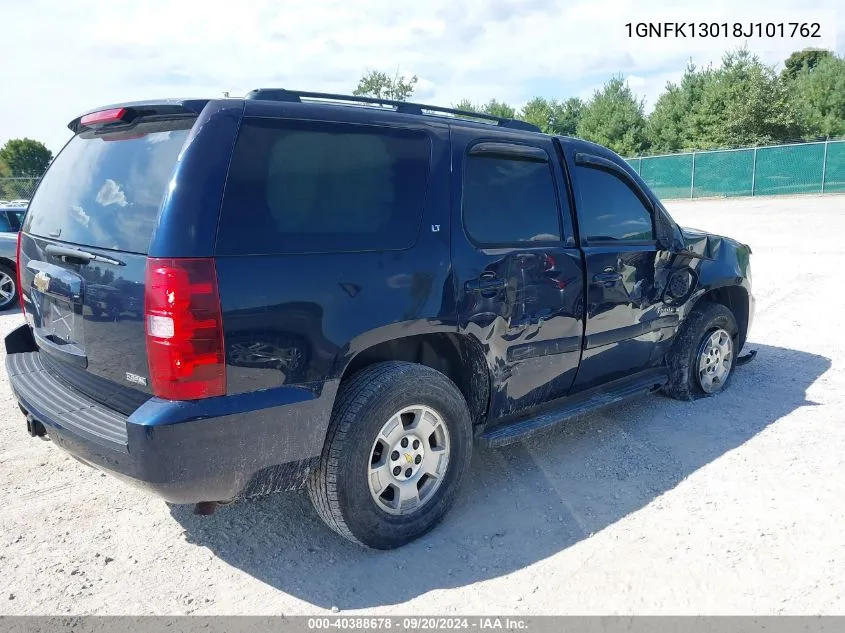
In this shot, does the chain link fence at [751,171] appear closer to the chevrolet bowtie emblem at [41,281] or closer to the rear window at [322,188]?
the rear window at [322,188]

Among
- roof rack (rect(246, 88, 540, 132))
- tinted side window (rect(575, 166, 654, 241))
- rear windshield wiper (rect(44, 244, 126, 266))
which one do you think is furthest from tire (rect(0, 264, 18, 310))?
→ tinted side window (rect(575, 166, 654, 241))

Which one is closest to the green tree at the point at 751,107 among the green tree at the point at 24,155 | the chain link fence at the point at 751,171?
the chain link fence at the point at 751,171

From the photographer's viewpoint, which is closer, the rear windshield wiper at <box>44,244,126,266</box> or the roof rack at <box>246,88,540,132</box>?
the rear windshield wiper at <box>44,244,126,266</box>

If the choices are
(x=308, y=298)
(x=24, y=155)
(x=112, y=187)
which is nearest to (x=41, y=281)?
(x=112, y=187)

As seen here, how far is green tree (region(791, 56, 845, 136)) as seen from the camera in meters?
34.9

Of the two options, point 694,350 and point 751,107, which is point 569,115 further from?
point 694,350

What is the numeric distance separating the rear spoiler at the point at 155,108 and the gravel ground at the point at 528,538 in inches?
77.5

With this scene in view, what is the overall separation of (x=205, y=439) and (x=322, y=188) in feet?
3.68

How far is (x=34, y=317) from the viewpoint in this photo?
3262 mm

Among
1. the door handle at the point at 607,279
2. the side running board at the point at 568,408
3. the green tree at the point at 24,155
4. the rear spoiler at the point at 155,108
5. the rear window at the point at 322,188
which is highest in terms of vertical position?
the green tree at the point at 24,155

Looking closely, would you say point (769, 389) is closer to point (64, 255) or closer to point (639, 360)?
point (639, 360)

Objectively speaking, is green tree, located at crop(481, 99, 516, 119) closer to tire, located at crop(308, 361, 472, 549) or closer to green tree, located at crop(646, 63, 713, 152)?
green tree, located at crop(646, 63, 713, 152)

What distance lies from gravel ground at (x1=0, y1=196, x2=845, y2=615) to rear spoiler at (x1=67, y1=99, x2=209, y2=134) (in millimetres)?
1969

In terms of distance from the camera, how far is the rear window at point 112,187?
256 centimetres
